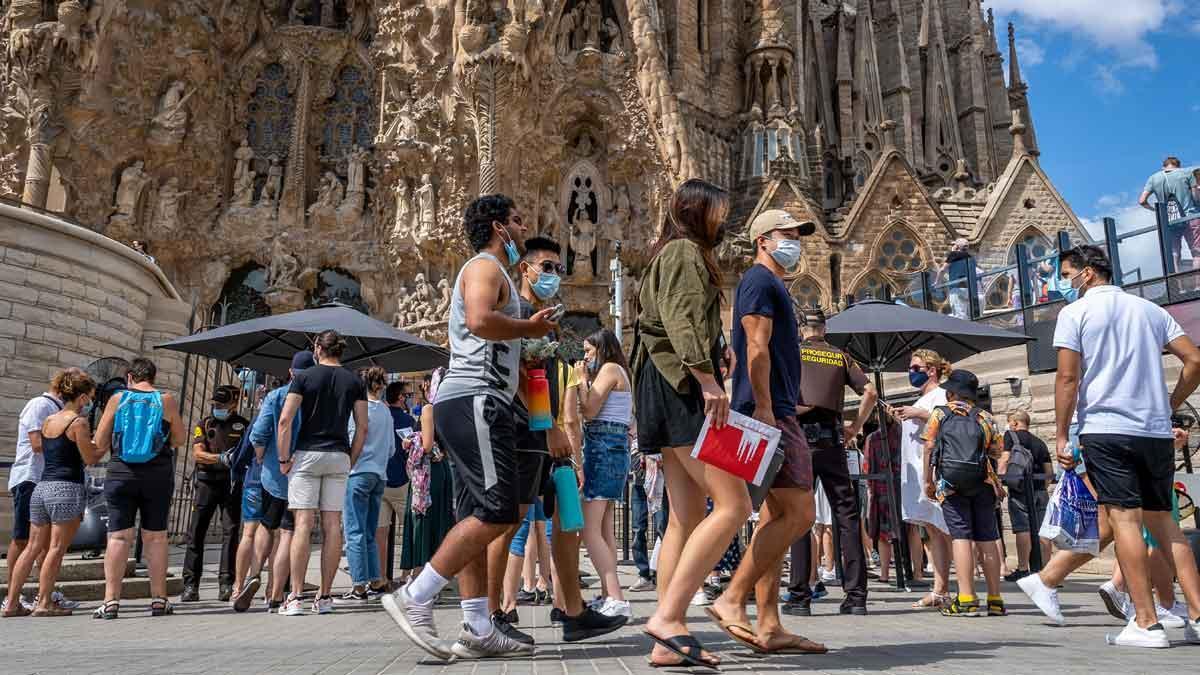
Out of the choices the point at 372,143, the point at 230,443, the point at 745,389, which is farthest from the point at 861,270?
the point at 745,389

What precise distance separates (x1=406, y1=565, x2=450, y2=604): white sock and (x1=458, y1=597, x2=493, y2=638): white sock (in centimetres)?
14

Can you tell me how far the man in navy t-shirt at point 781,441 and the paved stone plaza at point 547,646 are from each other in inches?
6.0

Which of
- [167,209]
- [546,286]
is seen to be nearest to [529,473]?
[546,286]

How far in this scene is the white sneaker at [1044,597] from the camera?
4469 millimetres

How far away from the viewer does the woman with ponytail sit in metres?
5.63

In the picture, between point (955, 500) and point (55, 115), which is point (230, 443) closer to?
point (955, 500)

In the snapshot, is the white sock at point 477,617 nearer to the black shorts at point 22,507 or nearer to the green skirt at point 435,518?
the green skirt at point 435,518

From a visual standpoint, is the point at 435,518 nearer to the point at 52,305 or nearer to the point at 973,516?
the point at 973,516

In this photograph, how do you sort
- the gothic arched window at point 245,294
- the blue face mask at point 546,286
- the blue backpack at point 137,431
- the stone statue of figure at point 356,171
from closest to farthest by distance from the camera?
the blue face mask at point 546,286, the blue backpack at point 137,431, the gothic arched window at point 245,294, the stone statue of figure at point 356,171

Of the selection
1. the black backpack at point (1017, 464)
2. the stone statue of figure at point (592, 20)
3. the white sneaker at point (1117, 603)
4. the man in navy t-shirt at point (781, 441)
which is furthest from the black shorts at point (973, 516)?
the stone statue of figure at point (592, 20)

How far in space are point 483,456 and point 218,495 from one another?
4608 mm

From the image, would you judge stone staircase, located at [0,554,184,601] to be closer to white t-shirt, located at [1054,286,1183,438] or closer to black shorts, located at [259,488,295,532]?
black shorts, located at [259,488,295,532]

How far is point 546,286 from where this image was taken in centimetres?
404

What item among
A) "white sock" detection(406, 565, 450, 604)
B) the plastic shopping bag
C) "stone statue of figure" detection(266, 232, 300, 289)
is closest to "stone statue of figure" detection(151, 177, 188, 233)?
"stone statue of figure" detection(266, 232, 300, 289)
